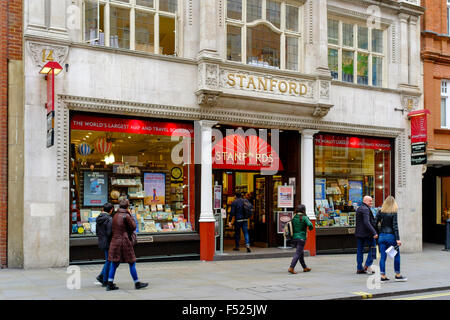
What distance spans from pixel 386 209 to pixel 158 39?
26.2ft

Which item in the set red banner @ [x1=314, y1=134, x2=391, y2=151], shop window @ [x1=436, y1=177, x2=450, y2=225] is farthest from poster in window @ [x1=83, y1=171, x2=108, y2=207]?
shop window @ [x1=436, y1=177, x2=450, y2=225]

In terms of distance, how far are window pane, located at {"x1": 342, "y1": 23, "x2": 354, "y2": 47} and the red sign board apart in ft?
16.1

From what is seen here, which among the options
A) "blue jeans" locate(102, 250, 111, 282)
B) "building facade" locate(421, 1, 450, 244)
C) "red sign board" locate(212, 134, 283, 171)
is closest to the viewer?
"blue jeans" locate(102, 250, 111, 282)

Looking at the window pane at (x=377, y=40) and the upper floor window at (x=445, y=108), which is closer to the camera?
the window pane at (x=377, y=40)

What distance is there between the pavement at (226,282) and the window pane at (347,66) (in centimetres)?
690

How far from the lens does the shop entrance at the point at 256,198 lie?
58.5ft

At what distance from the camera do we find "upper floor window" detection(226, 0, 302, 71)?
1614 cm

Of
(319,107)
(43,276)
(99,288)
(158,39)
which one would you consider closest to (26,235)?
(43,276)

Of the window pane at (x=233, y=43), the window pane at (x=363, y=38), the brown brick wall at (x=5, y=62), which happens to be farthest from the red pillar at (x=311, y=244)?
the brown brick wall at (x=5, y=62)

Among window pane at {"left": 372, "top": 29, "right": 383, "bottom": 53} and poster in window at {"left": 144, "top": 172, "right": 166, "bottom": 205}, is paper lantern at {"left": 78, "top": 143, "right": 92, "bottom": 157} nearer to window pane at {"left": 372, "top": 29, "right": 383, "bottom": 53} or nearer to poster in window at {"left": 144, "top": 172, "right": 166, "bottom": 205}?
poster in window at {"left": 144, "top": 172, "right": 166, "bottom": 205}

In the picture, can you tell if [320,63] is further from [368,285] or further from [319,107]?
[368,285]

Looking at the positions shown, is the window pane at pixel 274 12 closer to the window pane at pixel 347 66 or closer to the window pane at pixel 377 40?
the window pane at pixel 347 66

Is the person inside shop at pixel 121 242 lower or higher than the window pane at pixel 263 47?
lower

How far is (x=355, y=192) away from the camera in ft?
62.1
